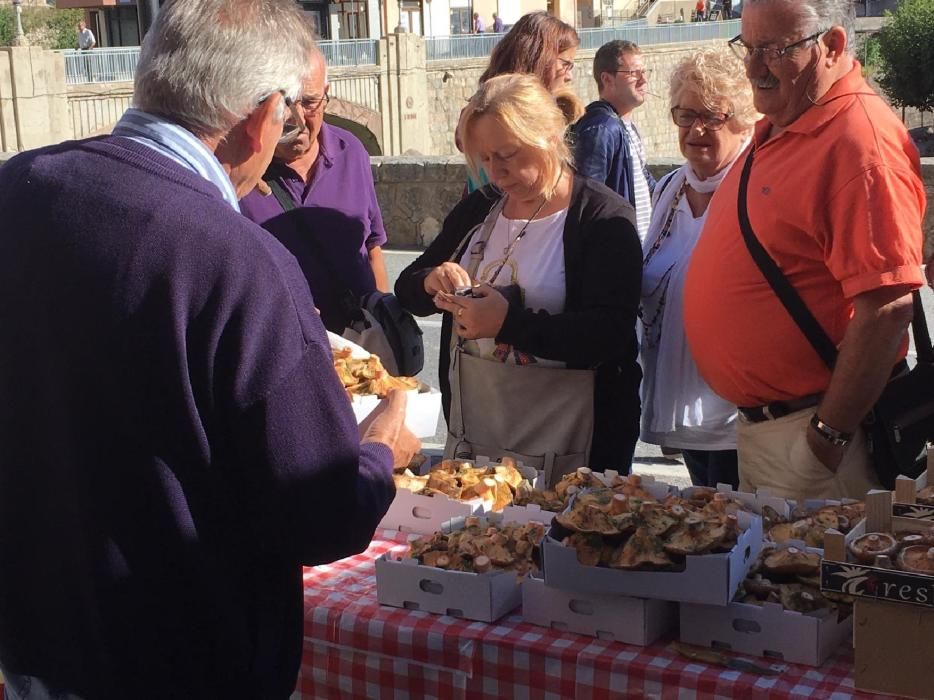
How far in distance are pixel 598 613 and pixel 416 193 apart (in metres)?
10.5

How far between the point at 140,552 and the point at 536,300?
184 cm

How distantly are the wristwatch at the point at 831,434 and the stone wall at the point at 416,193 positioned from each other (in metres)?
9.47

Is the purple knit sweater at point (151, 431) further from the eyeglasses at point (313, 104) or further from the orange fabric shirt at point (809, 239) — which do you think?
the eyeglasses at point (313, 104)

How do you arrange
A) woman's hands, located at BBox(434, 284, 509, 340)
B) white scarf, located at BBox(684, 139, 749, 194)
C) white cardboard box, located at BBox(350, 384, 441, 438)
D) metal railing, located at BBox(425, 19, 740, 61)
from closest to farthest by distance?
white cardboard box, located at BBox(350, 384, 441, 438), woman's hands, located at BBox(434, 284, 509, 340), white scarf, located at BBox(684, 139, 749, 194), metal railing, located at BBox(425, 19, 740, 61)

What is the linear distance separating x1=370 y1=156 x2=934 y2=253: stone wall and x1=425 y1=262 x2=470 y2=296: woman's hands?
28.7ft

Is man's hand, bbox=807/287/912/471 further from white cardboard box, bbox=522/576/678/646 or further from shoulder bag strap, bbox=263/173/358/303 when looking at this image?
shoulder bag strap, bbox=263/173/358/303

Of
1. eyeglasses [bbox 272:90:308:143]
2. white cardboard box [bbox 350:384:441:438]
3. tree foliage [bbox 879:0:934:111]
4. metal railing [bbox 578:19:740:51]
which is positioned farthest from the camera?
metal railing [bbox 578:19:740:51]

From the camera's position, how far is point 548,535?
2303mm

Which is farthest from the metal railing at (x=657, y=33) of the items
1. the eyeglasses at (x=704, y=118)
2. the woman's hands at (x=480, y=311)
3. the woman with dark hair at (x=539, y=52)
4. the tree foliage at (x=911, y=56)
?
the woman's hands at (x=480, y=311)

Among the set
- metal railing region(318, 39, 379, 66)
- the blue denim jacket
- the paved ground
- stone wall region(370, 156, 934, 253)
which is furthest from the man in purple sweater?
metal railing region(318, 39, 379, 66)

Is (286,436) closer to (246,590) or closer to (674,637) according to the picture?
(246,590)

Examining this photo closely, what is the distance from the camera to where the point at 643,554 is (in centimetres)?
216

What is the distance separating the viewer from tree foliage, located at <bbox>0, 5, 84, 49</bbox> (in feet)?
130

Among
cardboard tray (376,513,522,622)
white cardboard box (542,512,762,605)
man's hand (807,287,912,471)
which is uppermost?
man's hand (807,287,912,471)
